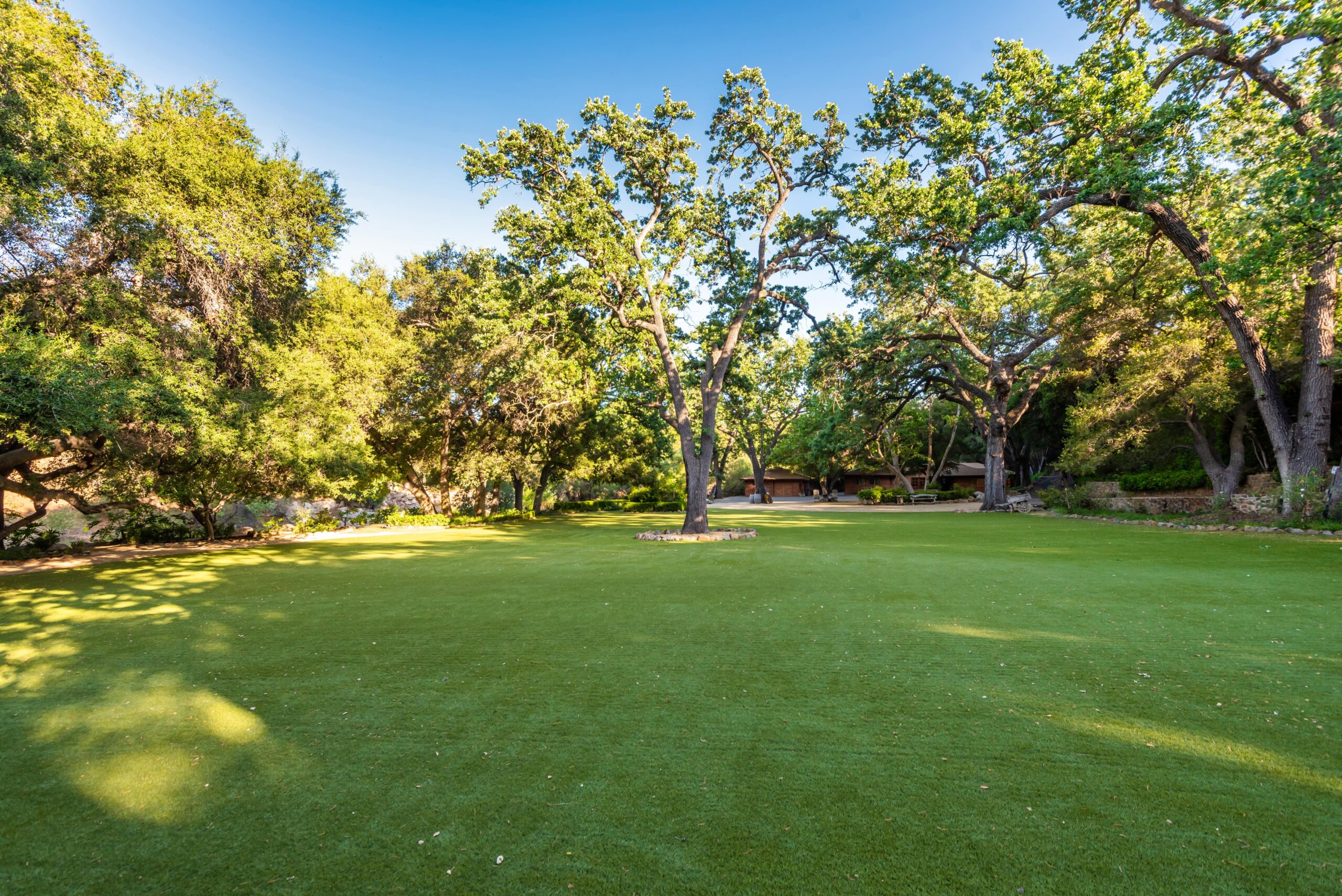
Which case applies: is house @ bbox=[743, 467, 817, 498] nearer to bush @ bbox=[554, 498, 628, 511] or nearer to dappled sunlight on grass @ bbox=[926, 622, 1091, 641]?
bush @ bbox=[554, 498, 628, 511]

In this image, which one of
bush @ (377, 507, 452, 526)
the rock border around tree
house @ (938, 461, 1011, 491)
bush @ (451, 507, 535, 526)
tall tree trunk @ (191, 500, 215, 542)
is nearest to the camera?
the rock border around tree

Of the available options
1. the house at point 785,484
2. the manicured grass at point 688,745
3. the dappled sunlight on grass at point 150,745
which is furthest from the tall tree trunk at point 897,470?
the dappled sunlight on grass at point 150,745

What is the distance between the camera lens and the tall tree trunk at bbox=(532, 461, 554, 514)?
27797 mm

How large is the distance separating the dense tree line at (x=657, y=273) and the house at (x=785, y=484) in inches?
1412

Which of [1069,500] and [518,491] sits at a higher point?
[518,491]

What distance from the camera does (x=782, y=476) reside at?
60.2 metres

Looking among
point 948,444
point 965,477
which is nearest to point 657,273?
point 948,444

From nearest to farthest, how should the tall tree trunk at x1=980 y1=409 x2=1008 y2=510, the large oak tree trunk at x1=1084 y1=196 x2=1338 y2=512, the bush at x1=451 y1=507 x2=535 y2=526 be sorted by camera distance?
the large oak tree trunk at x1=1084 y1=196 x2=1338 y2=512
the bush at x1=451 y1=507 x2=535 y2=526
the tall tree trunk at x1=980 y1=409 x2=1008 y2=510

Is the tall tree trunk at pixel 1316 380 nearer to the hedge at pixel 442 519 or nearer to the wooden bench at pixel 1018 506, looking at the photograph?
the wooden bench at pixel 1018 506

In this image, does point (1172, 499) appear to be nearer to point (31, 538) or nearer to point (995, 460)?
point (995, 460)

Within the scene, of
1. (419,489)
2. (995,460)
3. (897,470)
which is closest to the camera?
(419,489)

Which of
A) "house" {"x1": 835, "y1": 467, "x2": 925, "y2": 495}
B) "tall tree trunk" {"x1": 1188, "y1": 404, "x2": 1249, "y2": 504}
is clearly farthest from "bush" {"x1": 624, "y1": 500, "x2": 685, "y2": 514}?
"tall tree trunk" {"x1": 1188, "y1": 404, "x2": 1249, "y2": 504}

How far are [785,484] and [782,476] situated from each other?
191 centimetres

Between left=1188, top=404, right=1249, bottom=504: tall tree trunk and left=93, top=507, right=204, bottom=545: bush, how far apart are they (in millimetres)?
34950
